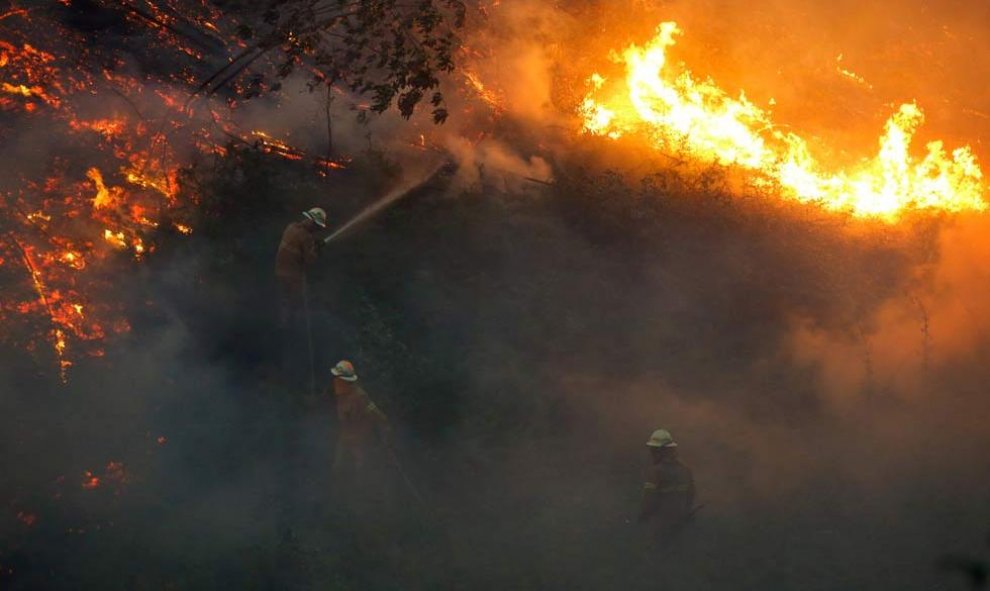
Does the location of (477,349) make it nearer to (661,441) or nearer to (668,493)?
(661,441)

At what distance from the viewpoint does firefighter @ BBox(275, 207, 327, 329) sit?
31.7 ft

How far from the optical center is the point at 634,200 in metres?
13.5

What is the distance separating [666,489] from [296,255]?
4.94 meters

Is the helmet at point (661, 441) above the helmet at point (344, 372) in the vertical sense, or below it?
below

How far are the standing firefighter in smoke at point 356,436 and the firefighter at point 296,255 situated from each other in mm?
1654

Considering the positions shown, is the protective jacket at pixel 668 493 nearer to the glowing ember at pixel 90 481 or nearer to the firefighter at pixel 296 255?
the firefighter at pixel 296 255

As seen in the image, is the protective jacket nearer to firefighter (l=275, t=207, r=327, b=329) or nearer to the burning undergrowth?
the burning undergrowth

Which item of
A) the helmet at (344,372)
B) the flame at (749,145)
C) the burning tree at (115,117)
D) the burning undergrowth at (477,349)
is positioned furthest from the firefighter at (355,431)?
the flame at (749,145)

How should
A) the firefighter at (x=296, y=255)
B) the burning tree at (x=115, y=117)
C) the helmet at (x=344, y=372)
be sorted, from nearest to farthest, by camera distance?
the helmet at (x=344, y=372) < the burning tree at (x=115, y=117) < the firefighter at (x=296, y=255)

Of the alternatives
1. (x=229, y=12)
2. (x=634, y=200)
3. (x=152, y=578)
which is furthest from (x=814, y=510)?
(x=229, y=12)

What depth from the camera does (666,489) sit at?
345 inches

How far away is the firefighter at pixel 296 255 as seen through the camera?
967cm

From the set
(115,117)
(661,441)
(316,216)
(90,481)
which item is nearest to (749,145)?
(661,441)

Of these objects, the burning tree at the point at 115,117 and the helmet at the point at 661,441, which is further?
the burning tree at the point at 115,117
